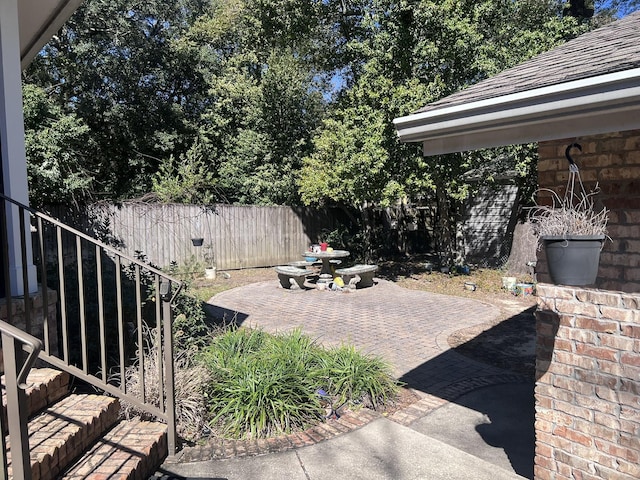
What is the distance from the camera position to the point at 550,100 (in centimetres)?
227

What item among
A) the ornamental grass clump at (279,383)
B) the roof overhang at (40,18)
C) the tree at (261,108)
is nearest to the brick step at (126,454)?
the ornamental grass clump at (279,383)

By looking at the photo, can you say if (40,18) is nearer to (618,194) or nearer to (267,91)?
(618,194)

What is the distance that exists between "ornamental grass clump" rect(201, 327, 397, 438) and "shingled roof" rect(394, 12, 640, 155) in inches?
94.4

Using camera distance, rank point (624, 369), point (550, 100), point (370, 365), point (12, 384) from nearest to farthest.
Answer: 1. point (12, 384)
2. point (550, 100)
3. point (624, 369)
4. point (370, 365)

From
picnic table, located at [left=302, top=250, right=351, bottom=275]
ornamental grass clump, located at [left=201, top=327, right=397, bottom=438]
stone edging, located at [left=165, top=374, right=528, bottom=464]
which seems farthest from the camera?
picnic table, located at [left=302, top=250, right=351, bottom=275]

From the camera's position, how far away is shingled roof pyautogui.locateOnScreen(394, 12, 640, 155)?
6.89 ft

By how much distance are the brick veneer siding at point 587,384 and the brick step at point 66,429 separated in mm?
2954

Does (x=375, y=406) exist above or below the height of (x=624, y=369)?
below

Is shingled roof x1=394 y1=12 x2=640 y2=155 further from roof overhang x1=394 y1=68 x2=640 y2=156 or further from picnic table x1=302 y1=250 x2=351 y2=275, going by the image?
picnic table x1=302 y1=250 x2=351 y2=275

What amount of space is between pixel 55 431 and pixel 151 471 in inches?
26.8

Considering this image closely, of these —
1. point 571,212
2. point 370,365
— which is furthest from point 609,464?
point 370,365

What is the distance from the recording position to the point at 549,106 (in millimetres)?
2270

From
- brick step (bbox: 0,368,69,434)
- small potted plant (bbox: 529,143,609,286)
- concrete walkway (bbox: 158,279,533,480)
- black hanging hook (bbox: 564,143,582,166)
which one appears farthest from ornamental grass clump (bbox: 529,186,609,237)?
brick step (bbox: 0,368,69,434)

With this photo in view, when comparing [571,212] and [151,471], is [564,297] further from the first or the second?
[151,471]
